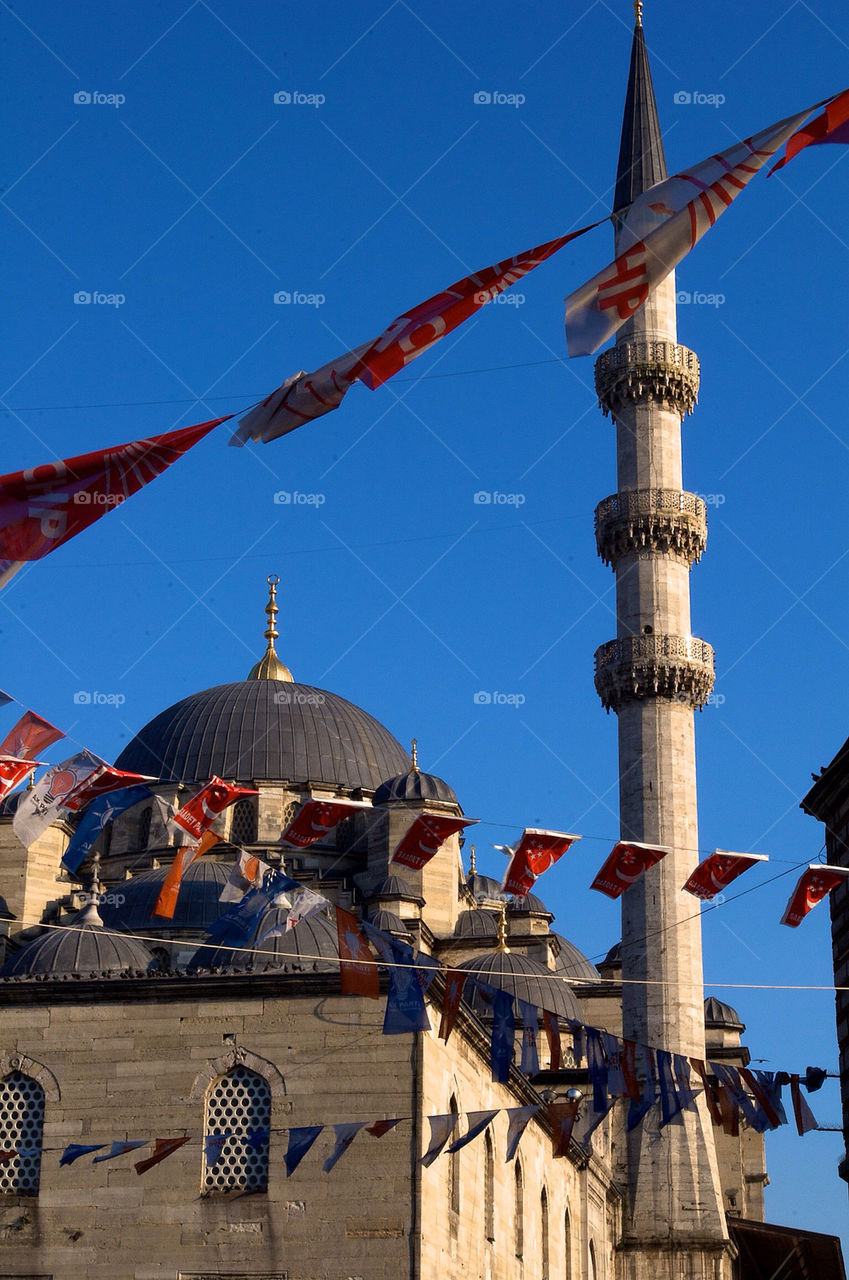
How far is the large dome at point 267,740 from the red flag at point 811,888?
65.0 feet

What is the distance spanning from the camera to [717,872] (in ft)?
62.3

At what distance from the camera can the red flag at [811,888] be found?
18.5m

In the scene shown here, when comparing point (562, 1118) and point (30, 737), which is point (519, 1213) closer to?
point (562, 1118)

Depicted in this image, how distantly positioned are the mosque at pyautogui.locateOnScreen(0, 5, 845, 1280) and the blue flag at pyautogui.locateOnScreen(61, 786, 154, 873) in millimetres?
1727

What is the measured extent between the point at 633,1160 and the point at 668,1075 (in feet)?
39.1

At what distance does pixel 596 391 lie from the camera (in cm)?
3609

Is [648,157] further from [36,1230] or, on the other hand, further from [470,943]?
[36,1230]

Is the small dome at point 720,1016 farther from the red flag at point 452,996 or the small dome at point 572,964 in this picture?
the red flag at point 452,996

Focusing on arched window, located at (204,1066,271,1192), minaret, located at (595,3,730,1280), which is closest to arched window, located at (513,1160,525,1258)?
minaret, located at (595,3,730,1280)

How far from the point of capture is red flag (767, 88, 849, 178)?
1003 cm

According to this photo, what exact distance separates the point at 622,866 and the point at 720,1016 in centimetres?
2464

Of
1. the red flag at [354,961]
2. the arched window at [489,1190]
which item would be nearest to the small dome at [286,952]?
the red flag at [354,961]

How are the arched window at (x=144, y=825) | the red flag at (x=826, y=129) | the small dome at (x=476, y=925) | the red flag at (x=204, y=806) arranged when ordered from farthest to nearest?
the arched window at (x=144, y=825), the small dome at (x=476, y=925), the red flag at (x=204, y=806), the red flag at (x=826, y=129)

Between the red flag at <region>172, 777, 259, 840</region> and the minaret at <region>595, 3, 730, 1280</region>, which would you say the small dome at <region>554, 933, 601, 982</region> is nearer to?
the minaret at <region>595, 3, 730, 1280</region>
